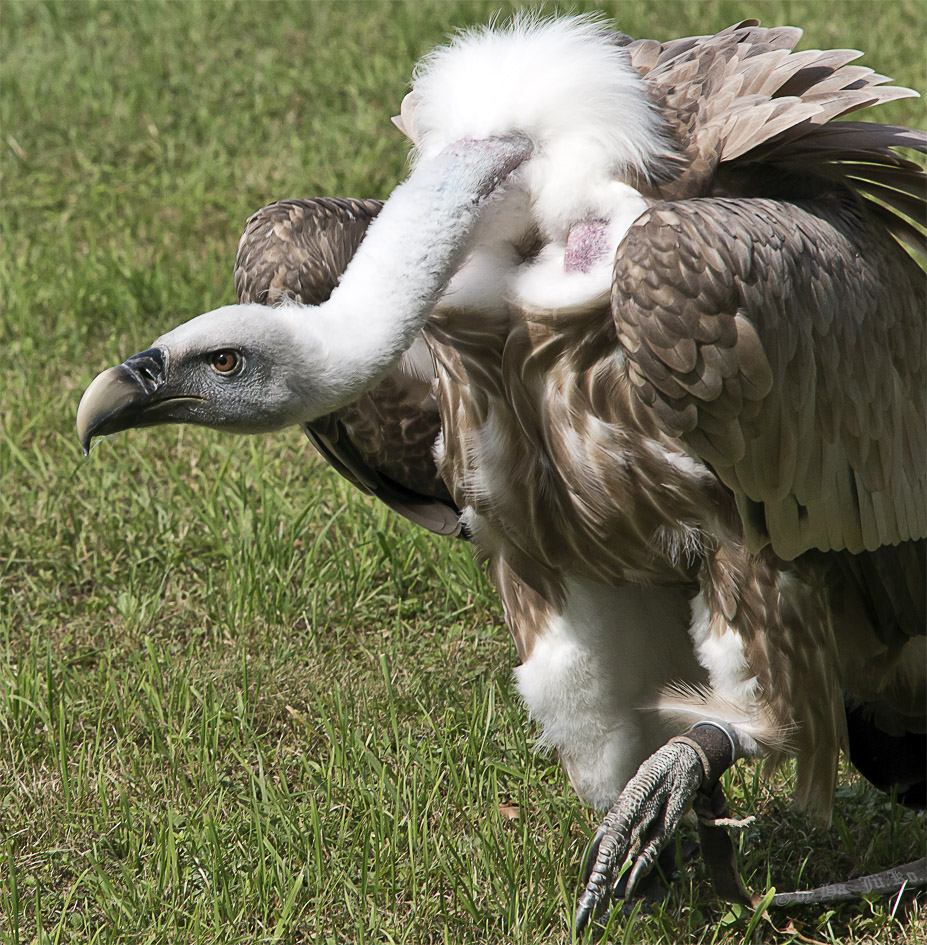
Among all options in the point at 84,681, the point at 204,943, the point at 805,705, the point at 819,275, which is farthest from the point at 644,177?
the point at 84,681

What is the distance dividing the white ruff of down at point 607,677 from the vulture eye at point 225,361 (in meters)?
1.00

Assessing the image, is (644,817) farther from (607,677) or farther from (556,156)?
(556,156)

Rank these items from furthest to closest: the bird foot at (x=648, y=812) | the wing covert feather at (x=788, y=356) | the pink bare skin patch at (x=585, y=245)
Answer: the bird foot at (x=648, y=812) < the pink bare skin patch at (x=585, y=245) < the wing covert feather at (x=788, y=356)

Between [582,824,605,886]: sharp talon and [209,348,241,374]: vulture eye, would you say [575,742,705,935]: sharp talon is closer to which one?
[582,824,605,886]: sharp talon

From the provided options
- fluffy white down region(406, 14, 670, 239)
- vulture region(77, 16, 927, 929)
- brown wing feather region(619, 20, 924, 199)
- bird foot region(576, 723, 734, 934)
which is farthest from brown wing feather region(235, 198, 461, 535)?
bird foot region(576, 723, 734, 934)

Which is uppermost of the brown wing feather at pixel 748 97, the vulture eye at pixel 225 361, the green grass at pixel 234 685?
the brown wing feather at pixel 748 97

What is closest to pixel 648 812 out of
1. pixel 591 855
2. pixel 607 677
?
pixel 591 855

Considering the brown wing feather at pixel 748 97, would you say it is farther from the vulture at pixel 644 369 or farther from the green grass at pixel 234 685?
the green grass at pixel 234 685

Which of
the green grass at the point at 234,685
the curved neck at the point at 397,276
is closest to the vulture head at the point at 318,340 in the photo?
the curved neck at the point at 397,276

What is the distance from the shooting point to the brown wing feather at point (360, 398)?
3184 mm

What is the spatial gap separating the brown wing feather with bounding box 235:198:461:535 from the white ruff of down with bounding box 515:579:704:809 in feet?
1.57

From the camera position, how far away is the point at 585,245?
2723mm

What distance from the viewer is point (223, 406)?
266cm

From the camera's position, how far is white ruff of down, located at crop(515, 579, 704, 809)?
3248 millimetres
